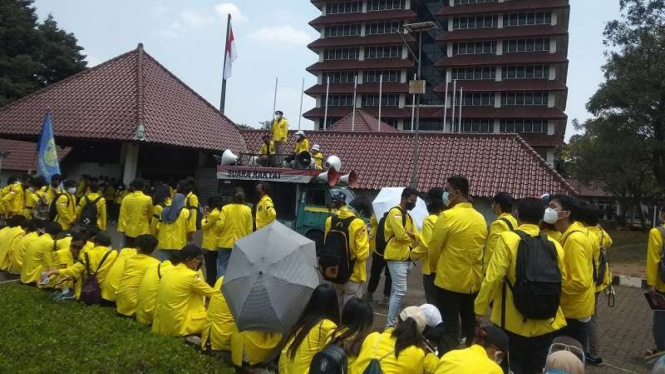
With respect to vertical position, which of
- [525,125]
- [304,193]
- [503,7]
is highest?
[503,7]

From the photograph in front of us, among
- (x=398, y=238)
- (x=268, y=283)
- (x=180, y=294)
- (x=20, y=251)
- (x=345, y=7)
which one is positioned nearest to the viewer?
(x=268, y=283)

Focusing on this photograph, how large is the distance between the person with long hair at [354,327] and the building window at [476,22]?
4577 centimetres

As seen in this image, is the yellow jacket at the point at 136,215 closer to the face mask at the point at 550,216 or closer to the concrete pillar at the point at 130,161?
the face mask at the point at 550,216

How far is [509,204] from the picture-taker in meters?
5.28

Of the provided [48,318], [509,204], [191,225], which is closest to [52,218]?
[191,225]

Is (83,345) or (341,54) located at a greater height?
(341,54)

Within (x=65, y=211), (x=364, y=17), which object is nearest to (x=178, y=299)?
(x=65, y=211)

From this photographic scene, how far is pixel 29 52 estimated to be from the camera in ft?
91.0

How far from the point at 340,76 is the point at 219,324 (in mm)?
47281

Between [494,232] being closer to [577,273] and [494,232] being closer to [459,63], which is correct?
[577,273]

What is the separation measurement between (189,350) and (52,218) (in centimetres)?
589

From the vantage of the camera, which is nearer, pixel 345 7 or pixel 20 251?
pixel 20 251

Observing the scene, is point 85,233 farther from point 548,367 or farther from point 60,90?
point 60,90

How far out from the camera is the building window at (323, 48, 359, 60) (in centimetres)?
4969
